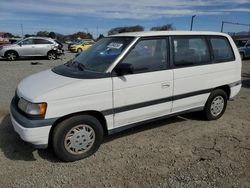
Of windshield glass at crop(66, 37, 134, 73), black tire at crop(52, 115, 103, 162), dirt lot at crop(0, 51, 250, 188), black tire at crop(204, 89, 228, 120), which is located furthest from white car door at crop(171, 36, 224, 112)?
black tire at crop(52, 115, 103, 162)

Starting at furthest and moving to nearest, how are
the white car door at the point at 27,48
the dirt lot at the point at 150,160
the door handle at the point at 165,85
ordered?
the white car door at the point at 27,48 → the door handle at the point at 165,85 → the dirt lot at the point at 150,160

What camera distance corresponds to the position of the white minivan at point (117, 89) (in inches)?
136

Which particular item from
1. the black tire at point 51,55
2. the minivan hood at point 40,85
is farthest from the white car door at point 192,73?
the black tire at point 51,55

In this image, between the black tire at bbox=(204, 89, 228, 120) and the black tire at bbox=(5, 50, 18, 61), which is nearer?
the black tire at bbox=(204, 89, 228, 120)

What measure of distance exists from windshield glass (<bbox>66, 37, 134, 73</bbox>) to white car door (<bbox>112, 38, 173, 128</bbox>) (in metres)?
0.19

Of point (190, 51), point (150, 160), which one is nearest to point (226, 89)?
point (190, 51)

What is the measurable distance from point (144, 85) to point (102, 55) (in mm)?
857

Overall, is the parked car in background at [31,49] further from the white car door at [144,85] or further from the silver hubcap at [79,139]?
the silver hubcap at [79,139]

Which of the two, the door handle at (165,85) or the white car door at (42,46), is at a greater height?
the door handle at (165,85)

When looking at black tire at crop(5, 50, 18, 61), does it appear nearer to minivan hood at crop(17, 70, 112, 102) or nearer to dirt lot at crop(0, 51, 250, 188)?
dirt lot at crop(0, 51, 250, 188)

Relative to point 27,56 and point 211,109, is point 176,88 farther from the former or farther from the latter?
point 27,56

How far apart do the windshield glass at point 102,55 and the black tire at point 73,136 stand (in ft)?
2.57

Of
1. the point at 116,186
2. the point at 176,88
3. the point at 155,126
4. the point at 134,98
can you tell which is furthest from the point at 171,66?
the point at 116,186

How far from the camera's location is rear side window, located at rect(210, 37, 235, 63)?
200 inches
